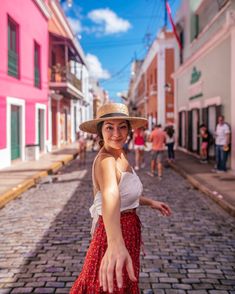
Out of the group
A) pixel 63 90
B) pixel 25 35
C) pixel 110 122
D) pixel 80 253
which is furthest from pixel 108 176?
pixel 63 90

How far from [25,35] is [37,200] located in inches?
362

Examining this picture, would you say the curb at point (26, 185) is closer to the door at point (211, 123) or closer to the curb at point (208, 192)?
the curb at point (208, 192)

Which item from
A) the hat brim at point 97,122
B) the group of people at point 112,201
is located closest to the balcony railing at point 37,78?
the hat brim at point 97,122

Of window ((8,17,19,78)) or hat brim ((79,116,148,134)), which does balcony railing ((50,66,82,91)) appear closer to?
window ((8,17,19,78))

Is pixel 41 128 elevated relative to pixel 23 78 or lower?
lower

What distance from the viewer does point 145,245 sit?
490 centimetres

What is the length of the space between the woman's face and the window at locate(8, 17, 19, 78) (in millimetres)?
12190

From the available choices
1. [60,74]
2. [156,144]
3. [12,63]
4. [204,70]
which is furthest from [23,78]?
[204,70]

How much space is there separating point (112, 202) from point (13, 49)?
1370 centimetres

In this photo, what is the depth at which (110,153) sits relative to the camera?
6.87 ft

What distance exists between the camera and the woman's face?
6.90ft

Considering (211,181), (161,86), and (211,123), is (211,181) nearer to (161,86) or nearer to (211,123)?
(211,123)

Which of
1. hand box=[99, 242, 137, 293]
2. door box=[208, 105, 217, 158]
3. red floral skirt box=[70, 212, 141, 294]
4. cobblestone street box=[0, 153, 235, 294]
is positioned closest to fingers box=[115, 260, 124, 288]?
hand box=[99, 242, 137, 293]

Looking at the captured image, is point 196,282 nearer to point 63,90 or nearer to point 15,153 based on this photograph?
point 15,153
